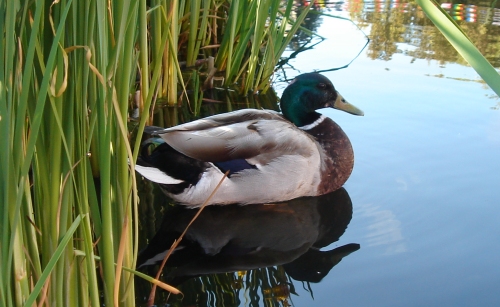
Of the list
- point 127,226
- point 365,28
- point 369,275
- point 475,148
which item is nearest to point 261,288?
point 369,275

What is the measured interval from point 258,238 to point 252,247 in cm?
12

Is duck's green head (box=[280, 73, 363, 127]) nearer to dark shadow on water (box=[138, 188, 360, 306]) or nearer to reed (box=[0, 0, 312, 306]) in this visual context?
dark shadow on water (box=[138, 188, 360, 306])

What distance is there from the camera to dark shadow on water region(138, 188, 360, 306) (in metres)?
2.73

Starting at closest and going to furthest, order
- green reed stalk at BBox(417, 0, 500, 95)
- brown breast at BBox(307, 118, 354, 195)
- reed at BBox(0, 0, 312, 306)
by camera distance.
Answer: green reed stalk at BBox(417, 0, 500, 95) < reed at BBox(0, 0, 312, 306) < brown breast at BBox(307, 118, 354, 195)

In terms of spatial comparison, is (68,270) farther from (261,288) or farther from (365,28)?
(365,28)

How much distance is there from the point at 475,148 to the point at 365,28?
11.3 ft

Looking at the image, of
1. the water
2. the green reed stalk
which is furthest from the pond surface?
the green reed stalk

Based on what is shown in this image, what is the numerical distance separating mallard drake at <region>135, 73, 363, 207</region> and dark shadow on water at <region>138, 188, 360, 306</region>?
0.10m

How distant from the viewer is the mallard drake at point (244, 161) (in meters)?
3.47

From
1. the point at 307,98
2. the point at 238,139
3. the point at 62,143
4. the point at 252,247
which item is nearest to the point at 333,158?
the point at 307,98

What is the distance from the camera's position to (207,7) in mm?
5215

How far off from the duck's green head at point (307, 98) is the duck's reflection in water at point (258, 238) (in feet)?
1.99

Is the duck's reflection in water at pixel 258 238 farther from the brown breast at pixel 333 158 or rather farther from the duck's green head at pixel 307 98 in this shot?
the duck's green head at pixel 307 98

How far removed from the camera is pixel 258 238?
3.23 meters
